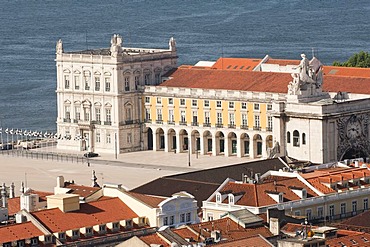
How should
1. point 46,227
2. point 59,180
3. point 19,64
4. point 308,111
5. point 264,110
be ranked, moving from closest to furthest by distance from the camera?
1. point 46,227
2. point 59,180
3. point 308,111
4. point 264,110
5. point 19,64

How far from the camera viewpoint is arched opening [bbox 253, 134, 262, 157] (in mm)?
133125

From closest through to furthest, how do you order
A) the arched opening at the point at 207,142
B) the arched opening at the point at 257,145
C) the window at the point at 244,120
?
the arched opening at the point at 257,145, the window at the point at 244,120, the arched opening at the point at 207,142

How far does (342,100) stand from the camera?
125875 mm

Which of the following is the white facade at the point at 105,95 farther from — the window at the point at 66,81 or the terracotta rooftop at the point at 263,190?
the terracotta rooftop at the point at 263,190

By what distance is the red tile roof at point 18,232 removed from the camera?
3174 inches

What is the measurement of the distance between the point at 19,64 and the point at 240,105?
62109mm

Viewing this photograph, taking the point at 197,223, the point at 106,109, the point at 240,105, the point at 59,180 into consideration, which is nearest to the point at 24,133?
the point at 106,109

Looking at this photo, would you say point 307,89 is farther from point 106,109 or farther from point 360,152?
point 106,109

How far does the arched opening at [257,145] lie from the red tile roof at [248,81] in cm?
292

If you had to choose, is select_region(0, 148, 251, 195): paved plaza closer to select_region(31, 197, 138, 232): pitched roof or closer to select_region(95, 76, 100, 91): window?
select_region(95, 76, 100, 91): window

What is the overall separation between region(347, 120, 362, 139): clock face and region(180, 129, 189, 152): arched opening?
1654 centimetres

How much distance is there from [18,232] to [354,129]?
150 feet

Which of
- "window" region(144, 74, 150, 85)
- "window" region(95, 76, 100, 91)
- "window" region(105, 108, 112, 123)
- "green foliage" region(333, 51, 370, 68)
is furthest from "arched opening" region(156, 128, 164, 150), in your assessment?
"green foliage" region(333, 51, 370, 68)

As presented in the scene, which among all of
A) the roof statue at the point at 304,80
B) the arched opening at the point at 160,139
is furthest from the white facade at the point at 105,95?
the roof statue at the point at 304,80
